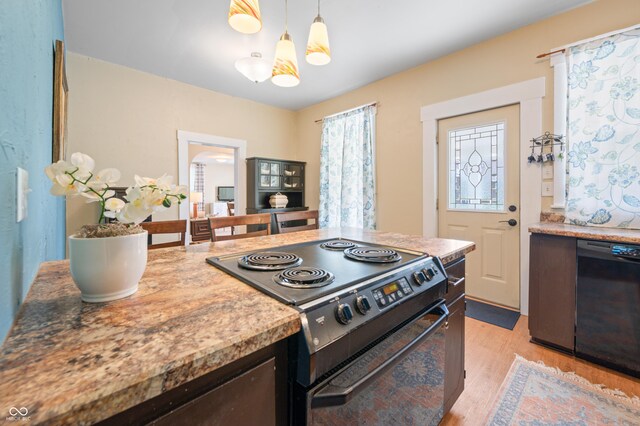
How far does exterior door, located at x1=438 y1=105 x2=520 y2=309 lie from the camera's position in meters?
2.65

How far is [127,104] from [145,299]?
341cm

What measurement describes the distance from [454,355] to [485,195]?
1.96m

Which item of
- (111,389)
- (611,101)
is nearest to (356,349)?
(111,389)

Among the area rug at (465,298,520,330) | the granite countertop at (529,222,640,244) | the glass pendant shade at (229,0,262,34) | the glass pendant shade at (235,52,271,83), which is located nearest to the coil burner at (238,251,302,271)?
the glass pendant shade at (229,0,262,34)

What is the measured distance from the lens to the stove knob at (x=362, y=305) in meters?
0.82

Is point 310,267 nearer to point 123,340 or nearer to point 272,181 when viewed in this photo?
point 123,340

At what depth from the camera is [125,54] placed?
2947 mm

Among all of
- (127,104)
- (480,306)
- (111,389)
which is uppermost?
(127,104)

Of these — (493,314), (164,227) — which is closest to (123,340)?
(164,227)

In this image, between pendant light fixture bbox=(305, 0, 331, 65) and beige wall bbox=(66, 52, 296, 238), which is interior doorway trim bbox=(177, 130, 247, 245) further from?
pendant light fixture bbox=(305, 0, 331, 65)

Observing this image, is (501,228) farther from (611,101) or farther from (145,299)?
(145,299)

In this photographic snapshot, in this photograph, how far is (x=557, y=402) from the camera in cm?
159

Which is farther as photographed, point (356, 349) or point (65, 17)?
point (65, 17)

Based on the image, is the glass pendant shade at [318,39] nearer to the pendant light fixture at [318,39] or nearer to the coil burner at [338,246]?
the pendant light fixture at [318,39]
